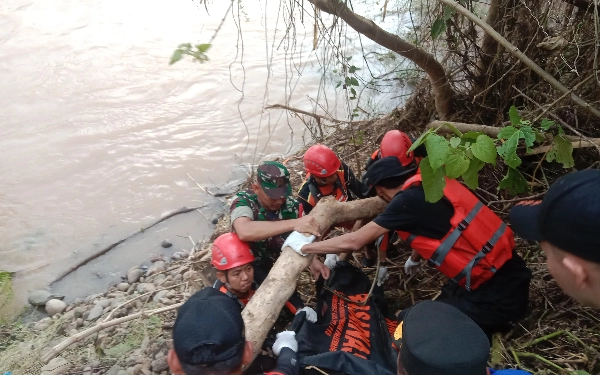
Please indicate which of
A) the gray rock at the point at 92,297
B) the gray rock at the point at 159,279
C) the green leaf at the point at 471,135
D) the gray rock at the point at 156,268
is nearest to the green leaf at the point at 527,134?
the green leaf at the point at 471,135

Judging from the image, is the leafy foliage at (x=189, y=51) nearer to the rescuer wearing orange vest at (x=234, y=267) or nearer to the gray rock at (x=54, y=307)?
the rescuer wearing orange vest at (x=234, y=267)

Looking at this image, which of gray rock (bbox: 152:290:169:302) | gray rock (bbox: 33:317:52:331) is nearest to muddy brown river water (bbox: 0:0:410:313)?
gray rock (bbox: 33:317:52:331)

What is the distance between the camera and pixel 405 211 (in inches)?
103

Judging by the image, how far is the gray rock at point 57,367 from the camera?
3.58 m

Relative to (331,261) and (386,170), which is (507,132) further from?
(331,261)

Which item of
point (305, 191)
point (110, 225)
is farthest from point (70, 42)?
point (305, 191)

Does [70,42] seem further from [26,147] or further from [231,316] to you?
[231,316]

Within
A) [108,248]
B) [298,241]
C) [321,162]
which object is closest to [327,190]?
[321,162]

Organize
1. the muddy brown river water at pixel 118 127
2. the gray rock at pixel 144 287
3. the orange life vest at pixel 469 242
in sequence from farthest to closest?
1. the muddy brown river water at pixel 118 127
2. the gray rock at pixel 144 287
3. the orange life vest at pixel 469 242

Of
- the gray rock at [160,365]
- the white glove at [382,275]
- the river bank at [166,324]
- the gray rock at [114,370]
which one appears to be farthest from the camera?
the white glove at [382,275]

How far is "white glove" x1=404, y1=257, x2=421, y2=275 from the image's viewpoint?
3397 millimetres

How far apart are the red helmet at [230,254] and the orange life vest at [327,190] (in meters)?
1.14

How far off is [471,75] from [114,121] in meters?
7.43

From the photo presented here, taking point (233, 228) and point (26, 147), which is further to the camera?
point (26, 147)
